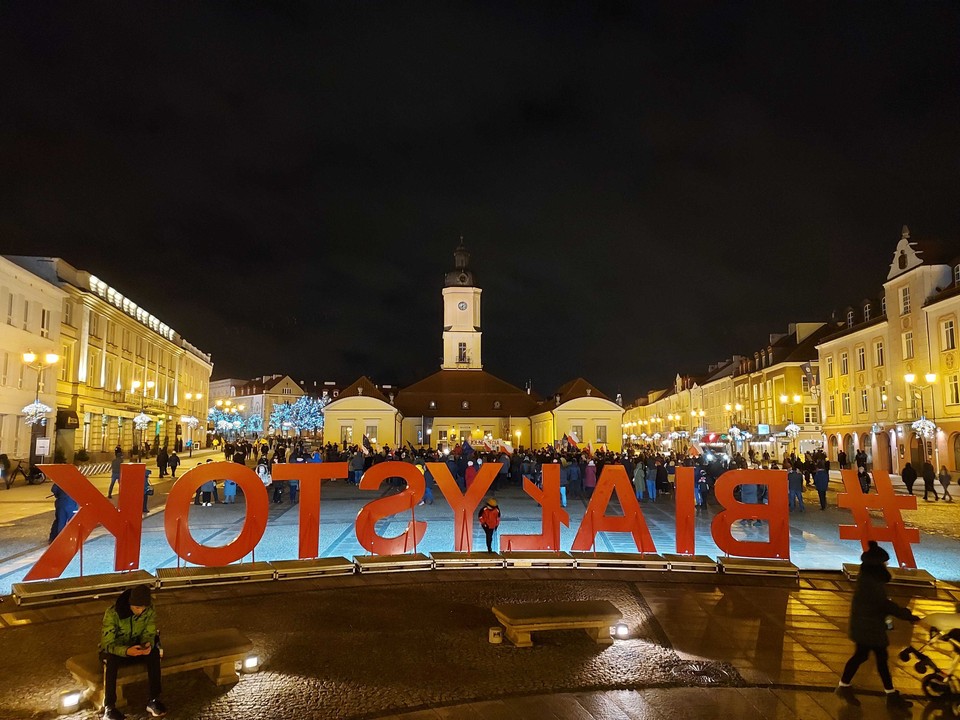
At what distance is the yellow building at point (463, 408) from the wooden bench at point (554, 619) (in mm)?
56690

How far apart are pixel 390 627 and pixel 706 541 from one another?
1042cm

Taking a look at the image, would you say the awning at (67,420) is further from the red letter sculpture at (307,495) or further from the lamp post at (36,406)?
the red letter sculpture at (307,495)

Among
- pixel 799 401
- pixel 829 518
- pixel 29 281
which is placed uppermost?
pixel 29 281

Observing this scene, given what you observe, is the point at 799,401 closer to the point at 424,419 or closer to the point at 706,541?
the point at 424,419

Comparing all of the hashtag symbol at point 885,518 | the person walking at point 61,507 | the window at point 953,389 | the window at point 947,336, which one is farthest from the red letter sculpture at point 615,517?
the window at point 947,336

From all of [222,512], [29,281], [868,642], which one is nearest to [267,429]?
[29,281]

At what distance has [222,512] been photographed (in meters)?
22.2

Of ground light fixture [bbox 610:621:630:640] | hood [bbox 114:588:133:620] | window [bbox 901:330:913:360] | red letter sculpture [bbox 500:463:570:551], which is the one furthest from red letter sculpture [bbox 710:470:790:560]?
window [bbox 901:330:913:360]

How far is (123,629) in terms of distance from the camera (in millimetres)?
6688

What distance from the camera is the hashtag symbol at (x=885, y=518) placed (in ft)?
41.0

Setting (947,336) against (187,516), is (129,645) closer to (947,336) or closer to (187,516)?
(187,516)

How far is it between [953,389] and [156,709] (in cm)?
A: 4392

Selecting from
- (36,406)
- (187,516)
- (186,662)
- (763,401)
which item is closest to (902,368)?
(763,401)

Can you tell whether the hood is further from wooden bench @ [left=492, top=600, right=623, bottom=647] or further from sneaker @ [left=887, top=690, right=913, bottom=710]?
sneaker @ [left=887, top=690, right=913, bottom=710]
